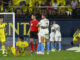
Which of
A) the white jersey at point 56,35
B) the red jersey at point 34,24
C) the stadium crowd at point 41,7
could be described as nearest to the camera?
the red jersey at point 34,24

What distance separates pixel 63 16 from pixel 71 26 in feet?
2.74

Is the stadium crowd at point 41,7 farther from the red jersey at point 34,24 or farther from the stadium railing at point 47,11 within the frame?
the red jersey at point 34,24

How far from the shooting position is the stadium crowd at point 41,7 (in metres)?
25.9

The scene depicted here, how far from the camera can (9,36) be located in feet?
60.8

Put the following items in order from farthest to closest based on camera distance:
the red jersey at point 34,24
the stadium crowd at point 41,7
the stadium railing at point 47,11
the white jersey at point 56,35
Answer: the stadium crowd at point 41,7, the stadium railing at point 47,11, the white jersey at point 56,35, the red jersey at point 34,24

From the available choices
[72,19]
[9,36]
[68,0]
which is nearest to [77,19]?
[72,19]

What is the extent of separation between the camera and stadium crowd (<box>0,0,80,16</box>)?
25856 millimetres

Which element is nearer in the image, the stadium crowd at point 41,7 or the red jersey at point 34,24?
the red jersey at point 34,24

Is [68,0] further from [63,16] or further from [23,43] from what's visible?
[23,43]

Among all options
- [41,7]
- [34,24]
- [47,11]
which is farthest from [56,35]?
[41,7]

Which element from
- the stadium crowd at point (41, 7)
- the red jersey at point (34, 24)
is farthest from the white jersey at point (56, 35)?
the stadium crowd at point (41, 7)

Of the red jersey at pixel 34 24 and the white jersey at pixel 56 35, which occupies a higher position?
the red jersey at pixel 34 24

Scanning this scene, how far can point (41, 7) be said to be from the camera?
26.2 m

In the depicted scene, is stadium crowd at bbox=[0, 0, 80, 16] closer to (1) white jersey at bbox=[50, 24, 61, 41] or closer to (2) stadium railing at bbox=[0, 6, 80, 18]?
(2) stadium railing at bbox=[0, 6, 80, 18]
